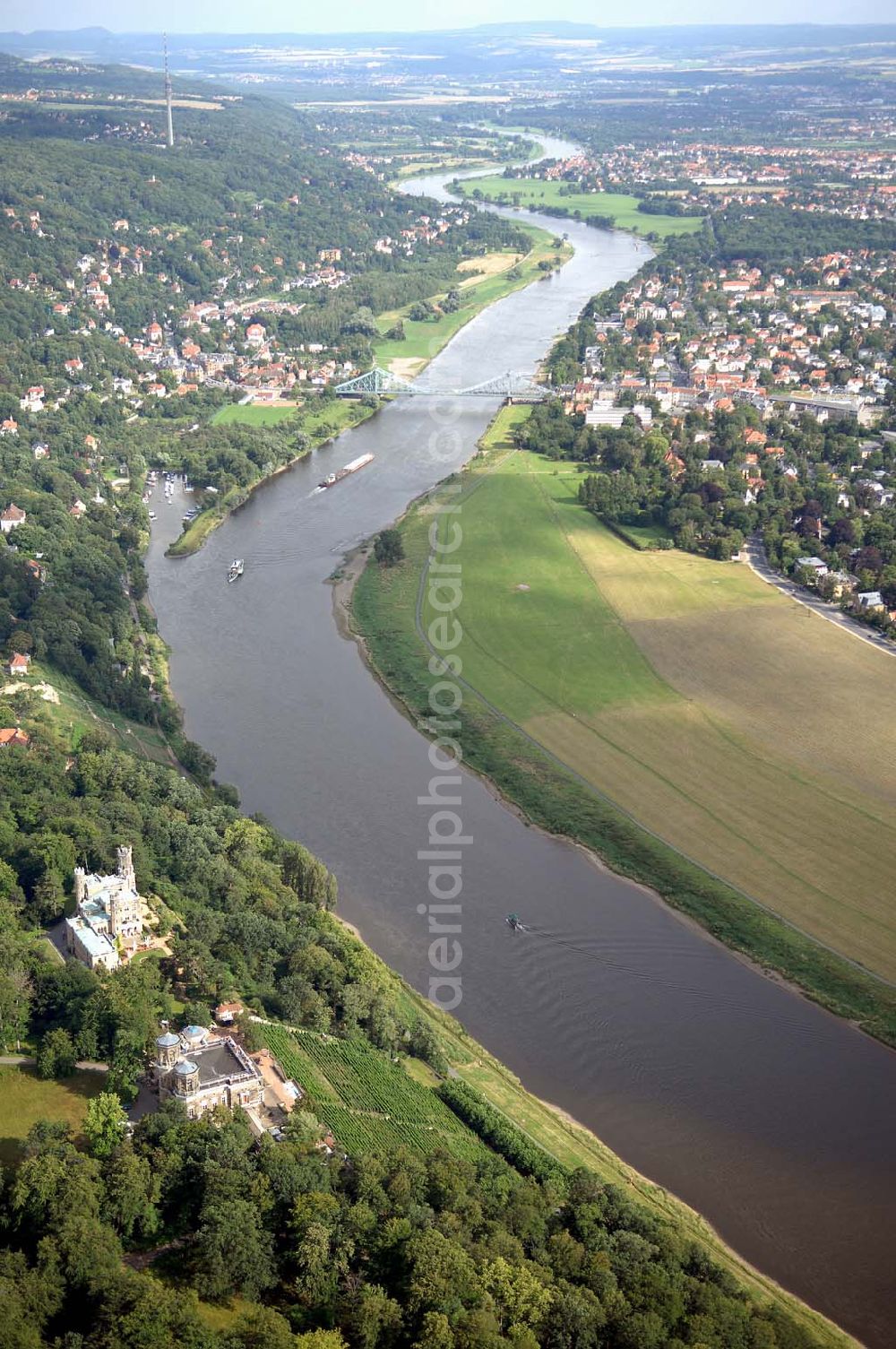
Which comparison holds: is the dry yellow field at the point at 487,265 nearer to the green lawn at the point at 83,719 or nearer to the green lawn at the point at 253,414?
the green lawn at the point at 253,414

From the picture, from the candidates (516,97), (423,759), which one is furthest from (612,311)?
(516,97)

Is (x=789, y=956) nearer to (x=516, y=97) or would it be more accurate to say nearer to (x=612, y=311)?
(x=612, y=311)

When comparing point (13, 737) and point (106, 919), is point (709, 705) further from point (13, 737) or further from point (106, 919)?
point (106, 919)

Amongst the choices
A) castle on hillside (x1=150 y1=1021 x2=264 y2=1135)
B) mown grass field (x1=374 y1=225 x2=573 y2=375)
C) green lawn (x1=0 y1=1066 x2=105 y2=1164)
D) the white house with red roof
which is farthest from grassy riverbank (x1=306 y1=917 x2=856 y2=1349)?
mown grass field (x1=374 y1=225 x2=573 y2=375)

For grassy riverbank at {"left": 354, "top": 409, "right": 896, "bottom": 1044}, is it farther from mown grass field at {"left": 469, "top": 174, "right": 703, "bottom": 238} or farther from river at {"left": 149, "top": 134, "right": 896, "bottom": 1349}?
mown grass field at {"left": 469, "top": 174, "right": 703, "bottom": 238}

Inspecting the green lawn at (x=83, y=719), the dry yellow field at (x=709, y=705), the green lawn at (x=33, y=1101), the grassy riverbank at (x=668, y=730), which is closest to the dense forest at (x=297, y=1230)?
the green lawn at (x=33, y=1101)
